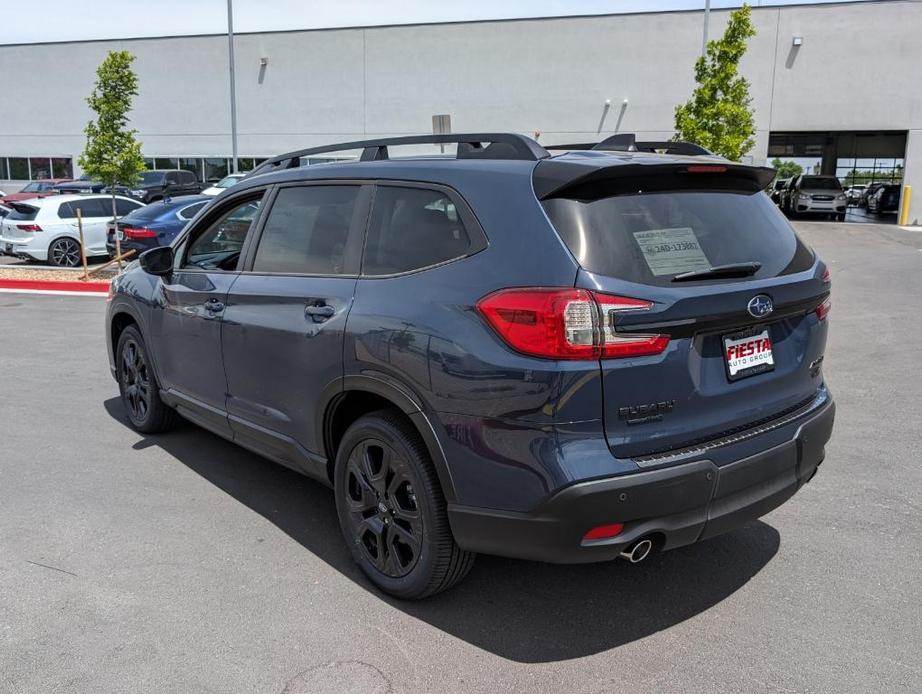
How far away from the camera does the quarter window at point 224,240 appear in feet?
14.0

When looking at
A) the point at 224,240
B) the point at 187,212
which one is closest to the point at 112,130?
the point at 187,212

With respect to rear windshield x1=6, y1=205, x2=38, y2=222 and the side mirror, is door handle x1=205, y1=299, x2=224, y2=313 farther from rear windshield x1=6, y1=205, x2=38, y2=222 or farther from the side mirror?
rear windshield x1=6, y1=205, x2=38, y2=222

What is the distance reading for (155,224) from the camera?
47.4 ft

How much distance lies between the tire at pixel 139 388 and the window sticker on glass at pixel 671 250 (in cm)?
360

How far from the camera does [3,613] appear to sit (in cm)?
321

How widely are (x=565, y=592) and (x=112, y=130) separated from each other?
15796mm

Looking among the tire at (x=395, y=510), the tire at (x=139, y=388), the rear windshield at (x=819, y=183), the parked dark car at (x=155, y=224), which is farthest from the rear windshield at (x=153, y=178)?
the tire at (x=395, y=510)

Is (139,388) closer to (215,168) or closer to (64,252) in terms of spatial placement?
(64,252)

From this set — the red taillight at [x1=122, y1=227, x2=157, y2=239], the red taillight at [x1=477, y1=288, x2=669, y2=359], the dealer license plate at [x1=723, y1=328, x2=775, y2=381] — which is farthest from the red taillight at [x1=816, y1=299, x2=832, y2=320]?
the red taillight at [x1=122, y1=227, x2=157, y2=239]

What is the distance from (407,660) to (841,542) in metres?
2.28

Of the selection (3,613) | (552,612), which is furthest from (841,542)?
(3,613)

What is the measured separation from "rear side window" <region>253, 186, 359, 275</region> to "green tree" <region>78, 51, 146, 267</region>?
12889 millimetres

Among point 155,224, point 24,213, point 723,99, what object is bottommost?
point 155,224

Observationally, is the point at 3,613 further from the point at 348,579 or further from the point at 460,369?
the point at 460,369
